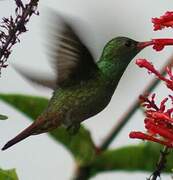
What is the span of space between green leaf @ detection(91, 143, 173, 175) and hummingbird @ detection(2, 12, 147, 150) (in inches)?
14.0

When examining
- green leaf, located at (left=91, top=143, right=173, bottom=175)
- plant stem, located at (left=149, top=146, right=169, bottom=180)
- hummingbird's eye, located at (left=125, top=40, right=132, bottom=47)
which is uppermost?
hummingbird's eye, located at (left=125, top=40, right=132, bottom=47)

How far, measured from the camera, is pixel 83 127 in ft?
15.3

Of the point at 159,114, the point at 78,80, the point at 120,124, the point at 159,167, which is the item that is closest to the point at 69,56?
the point at 78,80

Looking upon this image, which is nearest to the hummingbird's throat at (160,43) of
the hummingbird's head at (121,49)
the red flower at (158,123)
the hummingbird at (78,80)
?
the red flower at (158,123)

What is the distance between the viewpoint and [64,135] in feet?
15.4

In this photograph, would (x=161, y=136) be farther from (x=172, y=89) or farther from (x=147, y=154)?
(x=147, y=154)

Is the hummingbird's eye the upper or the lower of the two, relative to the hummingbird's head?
upper

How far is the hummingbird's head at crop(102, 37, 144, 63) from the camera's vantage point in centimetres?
454

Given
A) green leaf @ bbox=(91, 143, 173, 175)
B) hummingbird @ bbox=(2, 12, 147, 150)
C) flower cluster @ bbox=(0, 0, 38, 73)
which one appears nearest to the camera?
flower cluster @ bbox=(0, 0, 38, 73)

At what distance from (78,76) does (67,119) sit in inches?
11.9

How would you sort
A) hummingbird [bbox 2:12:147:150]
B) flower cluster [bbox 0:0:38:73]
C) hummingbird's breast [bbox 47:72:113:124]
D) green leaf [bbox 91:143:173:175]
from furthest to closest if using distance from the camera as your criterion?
green leaf [bbox 91:143:173:175] → hummingbird's breast [bbox 47:72:113:124] → hummingbird [bbox 2:12:147:150] → flower cluster [bbox 0:0:38:73]

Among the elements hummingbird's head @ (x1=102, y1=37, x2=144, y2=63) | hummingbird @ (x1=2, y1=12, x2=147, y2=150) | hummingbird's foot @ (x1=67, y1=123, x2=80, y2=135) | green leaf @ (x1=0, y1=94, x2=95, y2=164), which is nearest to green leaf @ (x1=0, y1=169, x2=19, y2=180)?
hummingbird @ (x1=2, y1=12, x2=147, y2=150)

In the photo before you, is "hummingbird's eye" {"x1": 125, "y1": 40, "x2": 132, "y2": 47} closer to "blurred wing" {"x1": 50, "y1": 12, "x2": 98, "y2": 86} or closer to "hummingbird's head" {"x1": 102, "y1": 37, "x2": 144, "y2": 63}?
"hummingbird's head" {"x1": 102, "y1": 37, "x2": 144, "y2": 63}

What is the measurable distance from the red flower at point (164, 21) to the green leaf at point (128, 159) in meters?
1.21
